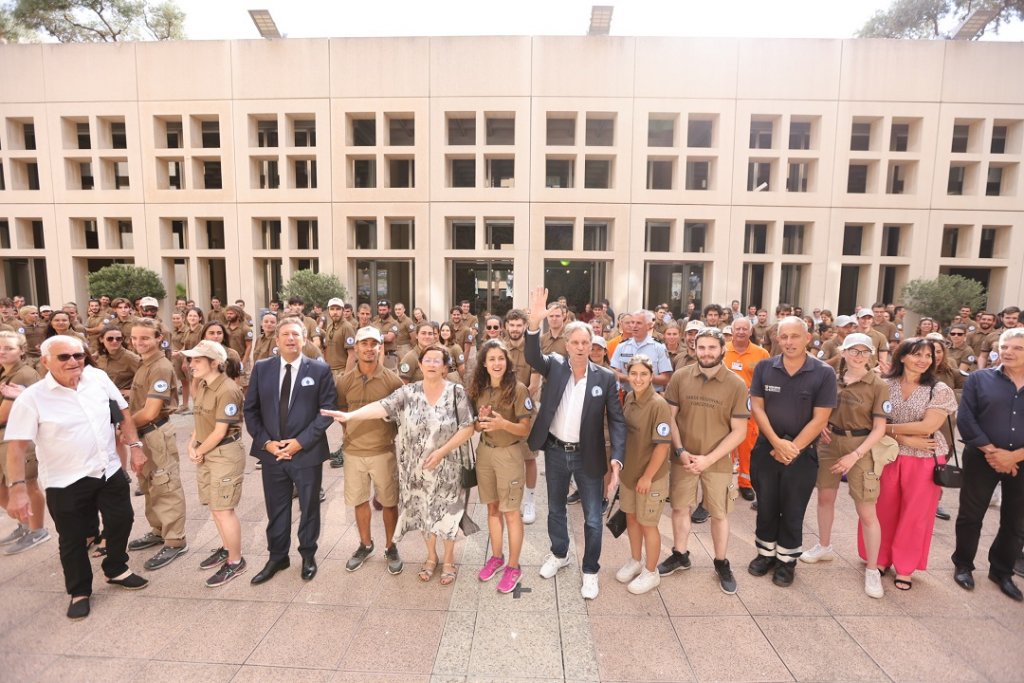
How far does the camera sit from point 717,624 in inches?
130

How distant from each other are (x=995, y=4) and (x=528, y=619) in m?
23.2

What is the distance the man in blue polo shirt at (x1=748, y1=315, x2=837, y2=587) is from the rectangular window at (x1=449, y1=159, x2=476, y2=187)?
14123 millimetres

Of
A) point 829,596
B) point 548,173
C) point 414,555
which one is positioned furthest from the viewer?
point 548,173

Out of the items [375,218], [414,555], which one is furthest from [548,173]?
[414,555]

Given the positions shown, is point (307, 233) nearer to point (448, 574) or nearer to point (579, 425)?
point (448, 574)

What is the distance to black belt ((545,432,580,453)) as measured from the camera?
11.9 ft

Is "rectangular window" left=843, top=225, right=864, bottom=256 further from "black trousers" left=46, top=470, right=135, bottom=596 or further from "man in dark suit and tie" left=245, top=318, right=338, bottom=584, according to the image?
"black trousers" left=46, top=470, right=135, bottom=596

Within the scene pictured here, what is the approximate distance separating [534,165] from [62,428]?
13.7m

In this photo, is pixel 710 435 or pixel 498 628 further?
pixel 710 435

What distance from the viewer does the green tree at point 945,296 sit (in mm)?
13758

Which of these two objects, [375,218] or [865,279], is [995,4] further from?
[375,218]

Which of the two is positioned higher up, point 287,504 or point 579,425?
point 579,425

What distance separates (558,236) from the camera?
16094mm

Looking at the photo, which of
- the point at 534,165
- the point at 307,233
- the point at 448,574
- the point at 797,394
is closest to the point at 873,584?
the point at 797,394
